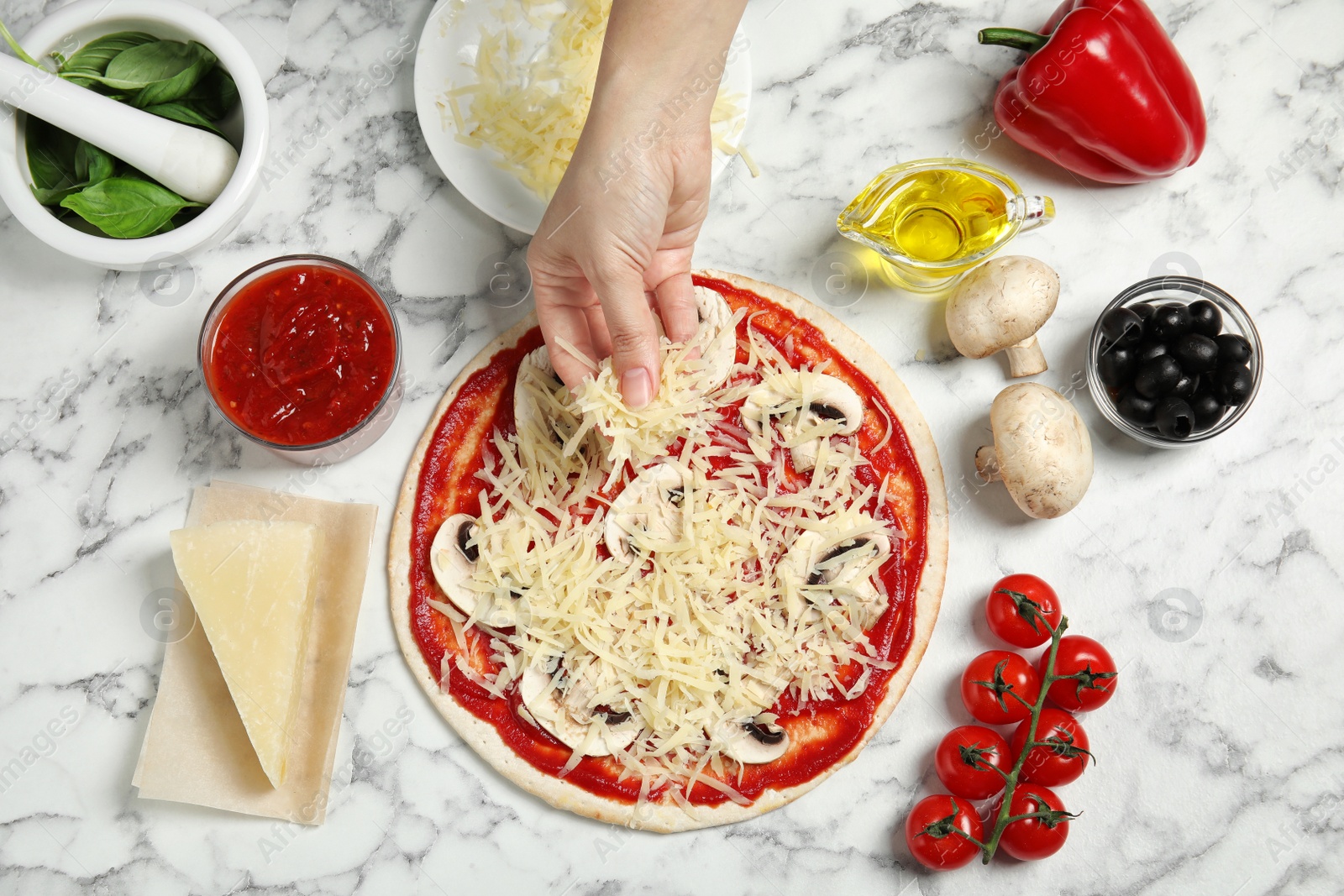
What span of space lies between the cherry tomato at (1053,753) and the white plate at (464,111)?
7.53ft

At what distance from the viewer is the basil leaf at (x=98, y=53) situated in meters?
3.08

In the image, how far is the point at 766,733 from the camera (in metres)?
3.16

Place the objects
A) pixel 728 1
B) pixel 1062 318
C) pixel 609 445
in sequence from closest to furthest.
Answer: pixel 728 1 → pixel 609 445 → pixel 1062 318

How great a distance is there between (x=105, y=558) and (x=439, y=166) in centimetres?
193

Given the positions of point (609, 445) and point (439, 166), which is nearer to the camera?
point (609, 445)

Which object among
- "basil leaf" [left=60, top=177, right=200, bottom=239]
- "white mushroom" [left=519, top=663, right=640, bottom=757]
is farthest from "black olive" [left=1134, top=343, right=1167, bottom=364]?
"basil leaf" [left=60, top=177, right=200, bottom=239]

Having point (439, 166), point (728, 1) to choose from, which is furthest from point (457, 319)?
point (728, 1)

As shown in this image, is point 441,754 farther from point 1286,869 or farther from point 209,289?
point 1286,869

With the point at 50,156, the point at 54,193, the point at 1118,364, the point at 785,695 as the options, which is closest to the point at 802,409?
the point at 785,695

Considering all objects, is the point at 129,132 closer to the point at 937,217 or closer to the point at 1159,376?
the point at 937,217

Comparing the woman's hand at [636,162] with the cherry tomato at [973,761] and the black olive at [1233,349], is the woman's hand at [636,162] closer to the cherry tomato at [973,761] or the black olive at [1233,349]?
the cherry tomato at [973,761]

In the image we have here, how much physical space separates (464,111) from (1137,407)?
2.61 metres

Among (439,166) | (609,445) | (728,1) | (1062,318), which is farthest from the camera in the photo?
(1062,318)

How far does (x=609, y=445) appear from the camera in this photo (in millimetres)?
3070
